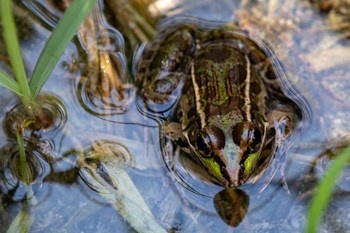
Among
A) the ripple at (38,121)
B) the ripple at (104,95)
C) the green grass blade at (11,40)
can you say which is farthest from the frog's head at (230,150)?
the green grass blade at (11,40)

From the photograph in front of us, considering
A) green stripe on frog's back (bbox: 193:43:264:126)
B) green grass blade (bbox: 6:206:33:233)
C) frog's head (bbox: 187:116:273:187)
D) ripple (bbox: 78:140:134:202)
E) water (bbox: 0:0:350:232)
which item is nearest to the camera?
frog's head (bbox: 187:116:273:187)

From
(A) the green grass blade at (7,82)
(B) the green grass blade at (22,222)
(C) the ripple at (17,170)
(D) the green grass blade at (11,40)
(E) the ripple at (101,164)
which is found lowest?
(B) the green grass blade at (22,222)

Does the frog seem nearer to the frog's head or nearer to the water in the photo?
the frog's head

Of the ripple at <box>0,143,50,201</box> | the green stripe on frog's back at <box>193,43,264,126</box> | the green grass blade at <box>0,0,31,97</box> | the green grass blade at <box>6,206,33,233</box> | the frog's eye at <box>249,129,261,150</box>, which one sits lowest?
the green grass blade at <box>6,206,33,233</box>

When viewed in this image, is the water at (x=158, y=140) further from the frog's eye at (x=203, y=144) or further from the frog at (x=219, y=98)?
the frog's eye at (x=203, y=144)

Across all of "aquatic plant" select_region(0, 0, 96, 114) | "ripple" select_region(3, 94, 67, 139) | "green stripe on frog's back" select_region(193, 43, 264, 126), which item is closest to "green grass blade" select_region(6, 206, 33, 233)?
"ripple" select_region(3, 94, 67, 139)

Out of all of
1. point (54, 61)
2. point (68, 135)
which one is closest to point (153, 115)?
point (68, 135)

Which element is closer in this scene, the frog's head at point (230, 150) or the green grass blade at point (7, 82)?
the green grass blade at point (7, 82)
